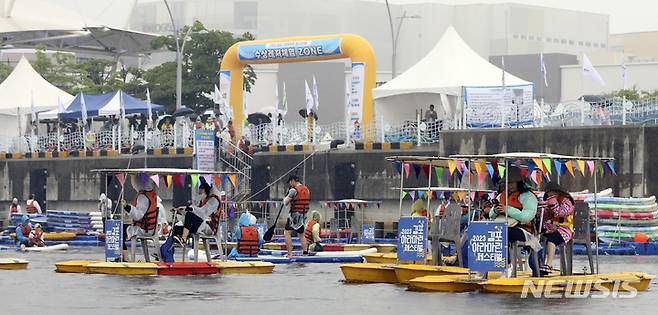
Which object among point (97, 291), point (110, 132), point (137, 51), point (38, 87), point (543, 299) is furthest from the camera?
point (137, 51)

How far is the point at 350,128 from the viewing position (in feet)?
161

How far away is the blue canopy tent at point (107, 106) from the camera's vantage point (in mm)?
58812

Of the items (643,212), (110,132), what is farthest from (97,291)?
(110,132)

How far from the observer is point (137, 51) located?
3307 inches

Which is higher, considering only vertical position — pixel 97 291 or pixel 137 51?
pixel 137 51

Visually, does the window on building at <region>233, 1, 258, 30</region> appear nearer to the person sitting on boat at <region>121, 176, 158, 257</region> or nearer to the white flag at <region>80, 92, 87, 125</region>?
the white flag at <region>80, 92, 87, 125</region>

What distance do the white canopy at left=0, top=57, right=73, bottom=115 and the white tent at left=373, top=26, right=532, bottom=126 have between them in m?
18.0

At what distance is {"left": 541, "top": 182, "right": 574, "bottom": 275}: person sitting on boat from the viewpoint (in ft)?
73.3

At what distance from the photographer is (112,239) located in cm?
2891

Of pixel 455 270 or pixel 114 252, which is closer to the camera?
pixel 455 270

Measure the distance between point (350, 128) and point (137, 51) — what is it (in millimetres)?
36872

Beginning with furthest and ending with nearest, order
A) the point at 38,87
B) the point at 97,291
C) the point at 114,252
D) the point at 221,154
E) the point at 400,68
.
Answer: the point at 400,68 → the point at 38,87 → the point at 221,154 → the point at 114,252 → the point at 97,291

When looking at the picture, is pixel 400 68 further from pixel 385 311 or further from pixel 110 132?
pixel 385 311

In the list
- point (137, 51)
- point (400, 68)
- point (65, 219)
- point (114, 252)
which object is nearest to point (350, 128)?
point (65, 219)
